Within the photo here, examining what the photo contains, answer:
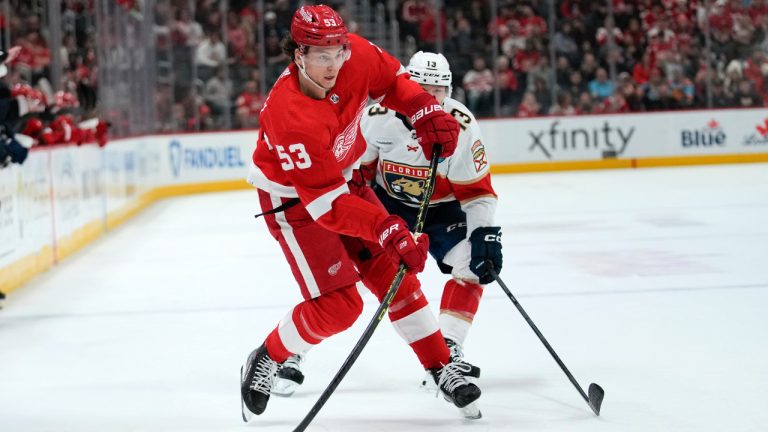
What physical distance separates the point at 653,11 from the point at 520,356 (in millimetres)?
11372

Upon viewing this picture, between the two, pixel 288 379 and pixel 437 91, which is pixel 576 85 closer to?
pixel 437 91

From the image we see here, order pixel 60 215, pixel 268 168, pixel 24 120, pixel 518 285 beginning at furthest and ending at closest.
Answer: pixel 60 215, pixel 518 285, pixel 24 120, pixel 268 168

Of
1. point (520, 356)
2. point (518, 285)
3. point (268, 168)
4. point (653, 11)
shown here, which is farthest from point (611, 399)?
point (653, 11)

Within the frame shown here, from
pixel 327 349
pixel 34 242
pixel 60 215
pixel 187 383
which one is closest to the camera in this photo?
pixel 187 383

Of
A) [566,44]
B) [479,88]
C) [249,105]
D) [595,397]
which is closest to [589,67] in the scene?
[566,44]

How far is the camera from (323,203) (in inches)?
110

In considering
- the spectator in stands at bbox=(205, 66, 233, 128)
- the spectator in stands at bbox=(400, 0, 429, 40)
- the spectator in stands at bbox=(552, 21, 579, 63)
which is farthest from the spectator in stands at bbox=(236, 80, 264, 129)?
the spectator in stands at bbox=(552, 21, 579, 63)

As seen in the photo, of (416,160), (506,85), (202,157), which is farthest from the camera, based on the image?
(506,85)

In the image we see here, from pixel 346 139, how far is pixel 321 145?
0.30 m

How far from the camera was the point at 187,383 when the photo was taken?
3.67m

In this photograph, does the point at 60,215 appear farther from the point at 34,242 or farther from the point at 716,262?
the point at 716,262

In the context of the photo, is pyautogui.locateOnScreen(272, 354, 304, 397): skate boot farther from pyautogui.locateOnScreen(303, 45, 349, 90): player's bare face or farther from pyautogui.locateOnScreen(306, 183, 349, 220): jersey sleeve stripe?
pyautogui.locateOnScreen(303, 45, 349, 90): player's bare face

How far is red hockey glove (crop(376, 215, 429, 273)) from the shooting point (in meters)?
2.72

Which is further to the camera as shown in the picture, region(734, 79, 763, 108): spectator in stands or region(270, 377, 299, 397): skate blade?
region(734, 79, 763, 108): spectator in stands
